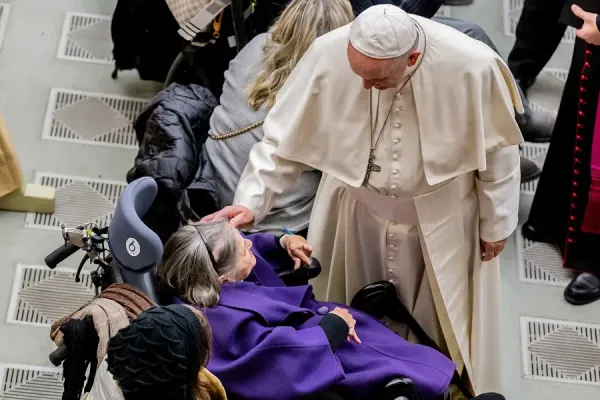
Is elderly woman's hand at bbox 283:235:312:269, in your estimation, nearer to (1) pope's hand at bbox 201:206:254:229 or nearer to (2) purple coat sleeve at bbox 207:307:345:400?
(1) pope's hand at bbox 201:206:254:229

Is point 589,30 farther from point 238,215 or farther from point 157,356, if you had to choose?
point 157,356

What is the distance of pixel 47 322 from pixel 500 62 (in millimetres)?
2355

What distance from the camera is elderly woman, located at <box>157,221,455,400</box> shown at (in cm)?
287

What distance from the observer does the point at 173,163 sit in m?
3.67

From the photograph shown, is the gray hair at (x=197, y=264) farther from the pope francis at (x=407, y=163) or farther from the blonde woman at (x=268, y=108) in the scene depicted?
the blonde woman at (x=268, y=108)

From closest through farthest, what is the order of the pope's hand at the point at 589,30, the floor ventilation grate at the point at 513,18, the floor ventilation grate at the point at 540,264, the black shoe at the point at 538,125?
the pope's hand at the point at 589,30 < the floor ventilation grate at the point at 540,264 < the black shoe at the point at 538,125 < the floor ventilation grate at the point at 513,18

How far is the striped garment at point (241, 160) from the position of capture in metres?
3.76

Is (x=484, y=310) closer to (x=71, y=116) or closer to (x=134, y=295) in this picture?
(x=134, y=295)

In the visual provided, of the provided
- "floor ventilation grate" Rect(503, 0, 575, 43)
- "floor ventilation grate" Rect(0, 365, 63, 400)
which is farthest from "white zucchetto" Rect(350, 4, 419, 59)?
"floor ventilation grate" Rect(503, 0, 575, 43)

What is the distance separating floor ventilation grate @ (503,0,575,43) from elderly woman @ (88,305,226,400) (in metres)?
3.91

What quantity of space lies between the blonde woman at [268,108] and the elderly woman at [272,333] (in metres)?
0.51

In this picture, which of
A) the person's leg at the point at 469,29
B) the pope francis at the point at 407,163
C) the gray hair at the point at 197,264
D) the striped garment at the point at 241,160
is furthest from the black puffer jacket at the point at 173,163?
the person's leg at the point at 469,29

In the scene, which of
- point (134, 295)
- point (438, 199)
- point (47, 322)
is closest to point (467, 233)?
point (438, 199)

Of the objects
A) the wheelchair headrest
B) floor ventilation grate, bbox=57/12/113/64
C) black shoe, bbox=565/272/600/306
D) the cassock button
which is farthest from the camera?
floor ventilation grate, bbox=57/12/113/64
